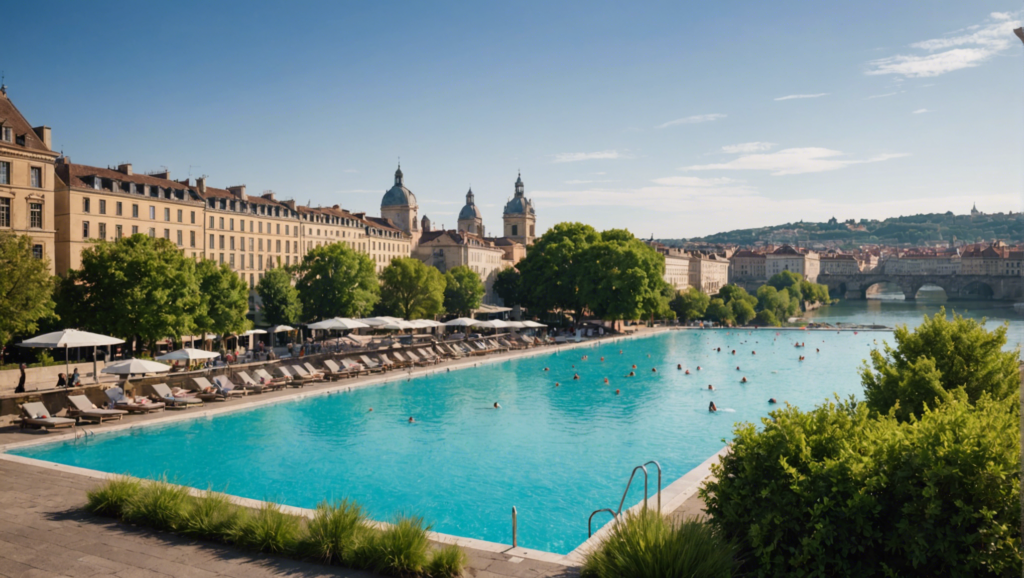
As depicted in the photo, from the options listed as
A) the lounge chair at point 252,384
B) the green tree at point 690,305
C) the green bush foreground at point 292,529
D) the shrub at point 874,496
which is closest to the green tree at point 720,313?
the green tree at point 690,305

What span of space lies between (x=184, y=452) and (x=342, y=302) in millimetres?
37534

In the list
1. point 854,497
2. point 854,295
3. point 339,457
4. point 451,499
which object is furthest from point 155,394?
point 854,295

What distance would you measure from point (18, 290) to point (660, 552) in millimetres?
29779

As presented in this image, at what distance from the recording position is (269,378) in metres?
32.7

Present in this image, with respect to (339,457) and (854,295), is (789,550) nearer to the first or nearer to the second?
(339,457)

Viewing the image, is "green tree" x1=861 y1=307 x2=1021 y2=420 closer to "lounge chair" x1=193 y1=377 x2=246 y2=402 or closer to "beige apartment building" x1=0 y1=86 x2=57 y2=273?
"lounge chair" x1=193 y1=377 x2=246 y2=402

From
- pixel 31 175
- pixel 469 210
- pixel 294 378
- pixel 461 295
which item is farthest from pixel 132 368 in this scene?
pixel 469 210

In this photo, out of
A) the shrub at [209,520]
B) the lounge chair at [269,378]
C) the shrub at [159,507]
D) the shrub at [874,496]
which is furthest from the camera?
the lounge chair at [269,378]

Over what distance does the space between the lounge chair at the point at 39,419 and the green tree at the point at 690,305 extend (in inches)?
2955

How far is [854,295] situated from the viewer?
594 ft

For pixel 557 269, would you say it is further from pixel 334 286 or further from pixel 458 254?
pixel 458 254

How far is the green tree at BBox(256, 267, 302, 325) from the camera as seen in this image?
55.5 meters

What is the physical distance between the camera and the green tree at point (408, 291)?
69.2 metres

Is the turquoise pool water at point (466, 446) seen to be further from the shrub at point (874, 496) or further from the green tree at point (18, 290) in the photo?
the green tree at point (18, 290)
